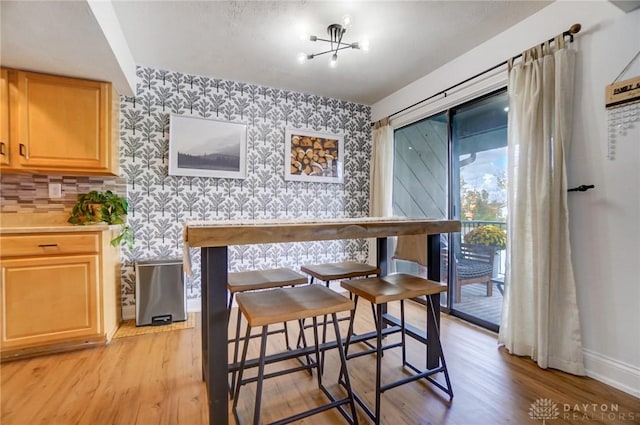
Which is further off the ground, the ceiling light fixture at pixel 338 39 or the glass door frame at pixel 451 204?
the ceiling light fixture at pixel 338 39

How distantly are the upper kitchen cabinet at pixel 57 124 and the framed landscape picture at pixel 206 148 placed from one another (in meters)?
0.55

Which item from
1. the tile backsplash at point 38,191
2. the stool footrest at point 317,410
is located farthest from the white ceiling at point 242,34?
the stool footrest at point 317,410

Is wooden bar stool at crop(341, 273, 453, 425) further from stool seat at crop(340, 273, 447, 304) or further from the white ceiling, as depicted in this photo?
the white ceiling

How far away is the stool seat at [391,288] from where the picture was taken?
147 centimetres

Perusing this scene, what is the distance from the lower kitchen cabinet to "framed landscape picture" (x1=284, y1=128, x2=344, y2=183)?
79.3 inches

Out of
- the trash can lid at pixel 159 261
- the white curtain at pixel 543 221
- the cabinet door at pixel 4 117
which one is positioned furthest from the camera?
the trash can lid at pixel 159 261

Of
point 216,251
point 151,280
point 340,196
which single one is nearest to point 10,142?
point 151,280

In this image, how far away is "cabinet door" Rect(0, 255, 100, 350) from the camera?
203cm

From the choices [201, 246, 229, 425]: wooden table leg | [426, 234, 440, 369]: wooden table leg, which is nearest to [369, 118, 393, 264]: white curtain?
[426, 234, 440, 369]: wooden table leg

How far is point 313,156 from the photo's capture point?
3.64 m

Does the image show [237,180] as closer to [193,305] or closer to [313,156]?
[313,156]

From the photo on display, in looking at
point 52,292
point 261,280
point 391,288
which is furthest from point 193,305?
point 391,288

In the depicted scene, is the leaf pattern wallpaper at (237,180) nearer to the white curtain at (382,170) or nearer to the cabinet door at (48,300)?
the white curtain at (382,170)

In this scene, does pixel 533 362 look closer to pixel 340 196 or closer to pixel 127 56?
pixel 340 196
